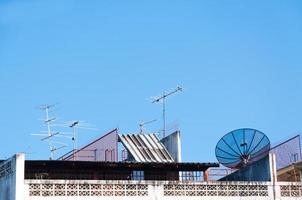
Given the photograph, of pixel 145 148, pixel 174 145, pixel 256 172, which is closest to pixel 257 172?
pixel 256 172

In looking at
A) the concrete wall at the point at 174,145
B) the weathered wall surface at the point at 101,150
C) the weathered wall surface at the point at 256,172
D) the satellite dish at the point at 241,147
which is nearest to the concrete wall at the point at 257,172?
the weathered wall surface at the point at 256,172

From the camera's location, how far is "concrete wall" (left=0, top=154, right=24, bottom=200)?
2395 cm

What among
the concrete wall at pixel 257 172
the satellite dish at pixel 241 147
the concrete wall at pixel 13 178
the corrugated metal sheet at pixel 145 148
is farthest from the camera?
the corrugated metal sheet at pixel 145 148

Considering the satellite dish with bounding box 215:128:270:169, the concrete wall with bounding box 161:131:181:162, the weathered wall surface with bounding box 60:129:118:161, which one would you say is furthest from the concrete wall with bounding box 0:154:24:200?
the concrete wall with bounding box 161:131:181:162

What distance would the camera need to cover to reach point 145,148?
106ft

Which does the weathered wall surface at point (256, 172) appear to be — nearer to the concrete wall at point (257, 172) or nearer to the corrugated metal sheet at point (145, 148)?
the concrete wall at point (257, 172)

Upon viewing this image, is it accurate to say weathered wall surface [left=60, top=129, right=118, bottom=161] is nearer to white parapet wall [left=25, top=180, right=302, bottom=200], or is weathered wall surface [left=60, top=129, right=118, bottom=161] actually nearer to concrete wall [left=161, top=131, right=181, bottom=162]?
concrete wall [left=161, top=131, right=181, bottom=162]

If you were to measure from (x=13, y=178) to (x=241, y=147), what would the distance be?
394 inches

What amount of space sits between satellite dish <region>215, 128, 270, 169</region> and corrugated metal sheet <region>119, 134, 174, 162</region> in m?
3.28

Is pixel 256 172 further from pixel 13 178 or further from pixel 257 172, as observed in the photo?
pixel 13 178

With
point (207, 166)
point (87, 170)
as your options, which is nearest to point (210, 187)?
point (207, 166)

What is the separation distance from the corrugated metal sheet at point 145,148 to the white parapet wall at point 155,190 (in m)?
5.03

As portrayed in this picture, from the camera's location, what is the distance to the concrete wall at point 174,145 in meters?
32.8

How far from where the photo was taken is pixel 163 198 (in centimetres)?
2553
